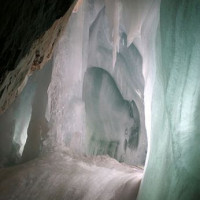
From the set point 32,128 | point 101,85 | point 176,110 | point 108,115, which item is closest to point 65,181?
point 32,128

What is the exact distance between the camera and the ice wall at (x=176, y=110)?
9.00 feet

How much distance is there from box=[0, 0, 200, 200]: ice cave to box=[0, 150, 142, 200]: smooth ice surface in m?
0.02

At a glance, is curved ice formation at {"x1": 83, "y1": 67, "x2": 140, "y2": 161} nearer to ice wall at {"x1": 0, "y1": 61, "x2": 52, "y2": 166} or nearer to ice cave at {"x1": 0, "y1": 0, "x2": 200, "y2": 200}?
ice cave at {"x1": 0, "y1": 0, "x2": 200, "y2": 200}

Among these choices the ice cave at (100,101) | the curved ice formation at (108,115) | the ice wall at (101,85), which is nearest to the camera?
the ice cave at (100,101)

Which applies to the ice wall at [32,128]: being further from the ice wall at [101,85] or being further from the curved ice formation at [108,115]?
the curved ice formation at [108,115]

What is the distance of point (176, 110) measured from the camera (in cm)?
316

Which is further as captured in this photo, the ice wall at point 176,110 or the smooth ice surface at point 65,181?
the smooth ice surface at point 65,181

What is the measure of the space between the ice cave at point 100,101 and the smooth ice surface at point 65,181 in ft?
0.07

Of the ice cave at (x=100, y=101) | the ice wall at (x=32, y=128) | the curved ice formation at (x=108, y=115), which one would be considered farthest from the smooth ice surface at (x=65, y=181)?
the curved ice formation at (x=108, y=115)

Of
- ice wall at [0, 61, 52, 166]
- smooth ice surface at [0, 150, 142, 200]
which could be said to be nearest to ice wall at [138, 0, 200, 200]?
smooth ice surface at [0, 150, 142, 200]

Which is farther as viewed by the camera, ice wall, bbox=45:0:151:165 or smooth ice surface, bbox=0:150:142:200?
ice wall, bbox=45:0:151:165

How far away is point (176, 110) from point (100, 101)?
327 inches

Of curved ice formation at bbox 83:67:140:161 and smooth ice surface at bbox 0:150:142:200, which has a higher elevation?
curved ice formation at bbox 83:67:140:161

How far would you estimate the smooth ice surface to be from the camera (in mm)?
5079
